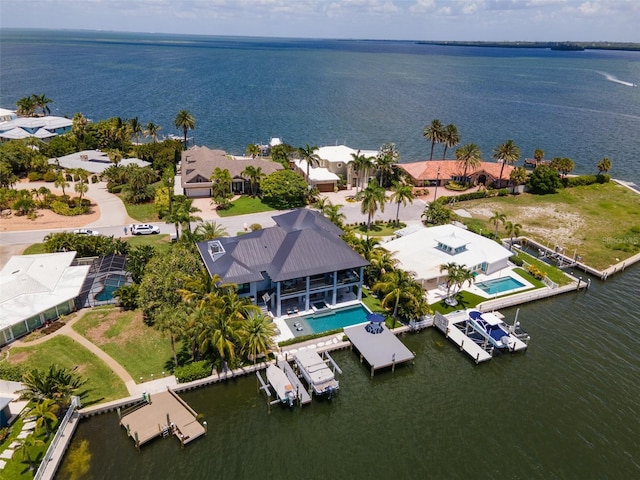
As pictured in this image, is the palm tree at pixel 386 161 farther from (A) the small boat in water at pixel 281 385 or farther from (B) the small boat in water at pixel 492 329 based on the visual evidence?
(A) the small boat in water at pixel 281 385

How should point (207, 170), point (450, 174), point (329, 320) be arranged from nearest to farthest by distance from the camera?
point (329, 320)
point (207, 170)
point (450, 174)

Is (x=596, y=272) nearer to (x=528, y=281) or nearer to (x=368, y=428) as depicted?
(x=528, y=281)

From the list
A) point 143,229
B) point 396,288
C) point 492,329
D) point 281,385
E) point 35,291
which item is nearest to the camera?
point 281,385

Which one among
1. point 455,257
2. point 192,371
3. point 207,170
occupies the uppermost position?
point 207,170

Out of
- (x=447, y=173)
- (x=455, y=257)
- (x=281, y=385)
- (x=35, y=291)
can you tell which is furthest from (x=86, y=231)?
(x=447, y=173)

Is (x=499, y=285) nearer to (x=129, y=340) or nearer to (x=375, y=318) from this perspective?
(x=375, y=318)

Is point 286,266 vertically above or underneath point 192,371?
above

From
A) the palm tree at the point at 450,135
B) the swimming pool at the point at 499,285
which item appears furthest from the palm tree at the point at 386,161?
the swimming pool at the point at 499,285

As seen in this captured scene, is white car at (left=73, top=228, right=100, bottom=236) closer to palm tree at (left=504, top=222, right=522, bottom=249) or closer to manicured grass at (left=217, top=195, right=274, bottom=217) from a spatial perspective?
manicured grass at (left=217, top=195, right=274, bottom=217)
